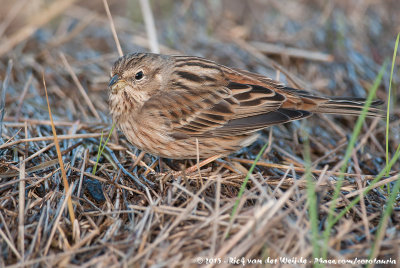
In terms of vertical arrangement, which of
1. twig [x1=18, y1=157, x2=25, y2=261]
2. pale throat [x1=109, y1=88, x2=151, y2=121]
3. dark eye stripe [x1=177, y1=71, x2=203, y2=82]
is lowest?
twig [x1=18, y1=157, x2=25, y2=261]

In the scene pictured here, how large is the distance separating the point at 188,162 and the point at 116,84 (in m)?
1.29

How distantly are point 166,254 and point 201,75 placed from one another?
2264 millimetres

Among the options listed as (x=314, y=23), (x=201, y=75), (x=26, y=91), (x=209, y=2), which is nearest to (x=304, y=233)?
(x=201, y=75)

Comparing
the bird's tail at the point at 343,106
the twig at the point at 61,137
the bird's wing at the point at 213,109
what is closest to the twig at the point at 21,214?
the twig at the point at 61,137

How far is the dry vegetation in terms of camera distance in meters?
3.29

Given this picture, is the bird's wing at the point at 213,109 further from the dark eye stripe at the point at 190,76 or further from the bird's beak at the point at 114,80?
the bird's beak at the point at 114,80

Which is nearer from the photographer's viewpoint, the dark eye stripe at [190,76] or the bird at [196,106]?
the bird at [196,106]

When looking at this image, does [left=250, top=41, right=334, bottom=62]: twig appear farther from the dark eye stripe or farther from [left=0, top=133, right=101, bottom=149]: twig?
[left=0, top=133, right=101, bottom=149]: twig

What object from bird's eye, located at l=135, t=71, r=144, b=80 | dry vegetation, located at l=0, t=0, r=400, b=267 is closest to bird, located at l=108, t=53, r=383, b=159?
bird's eye, located at l=135, t=71, r=144, b=80

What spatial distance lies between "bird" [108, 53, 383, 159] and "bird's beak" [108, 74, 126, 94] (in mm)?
11

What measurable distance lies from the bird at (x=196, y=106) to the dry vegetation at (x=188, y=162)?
32 centimetres

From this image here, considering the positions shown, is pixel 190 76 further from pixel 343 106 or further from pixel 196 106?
pixel 343 106

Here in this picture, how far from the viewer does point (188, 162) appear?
17.2 feet

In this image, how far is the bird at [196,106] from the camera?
15.1 feet
